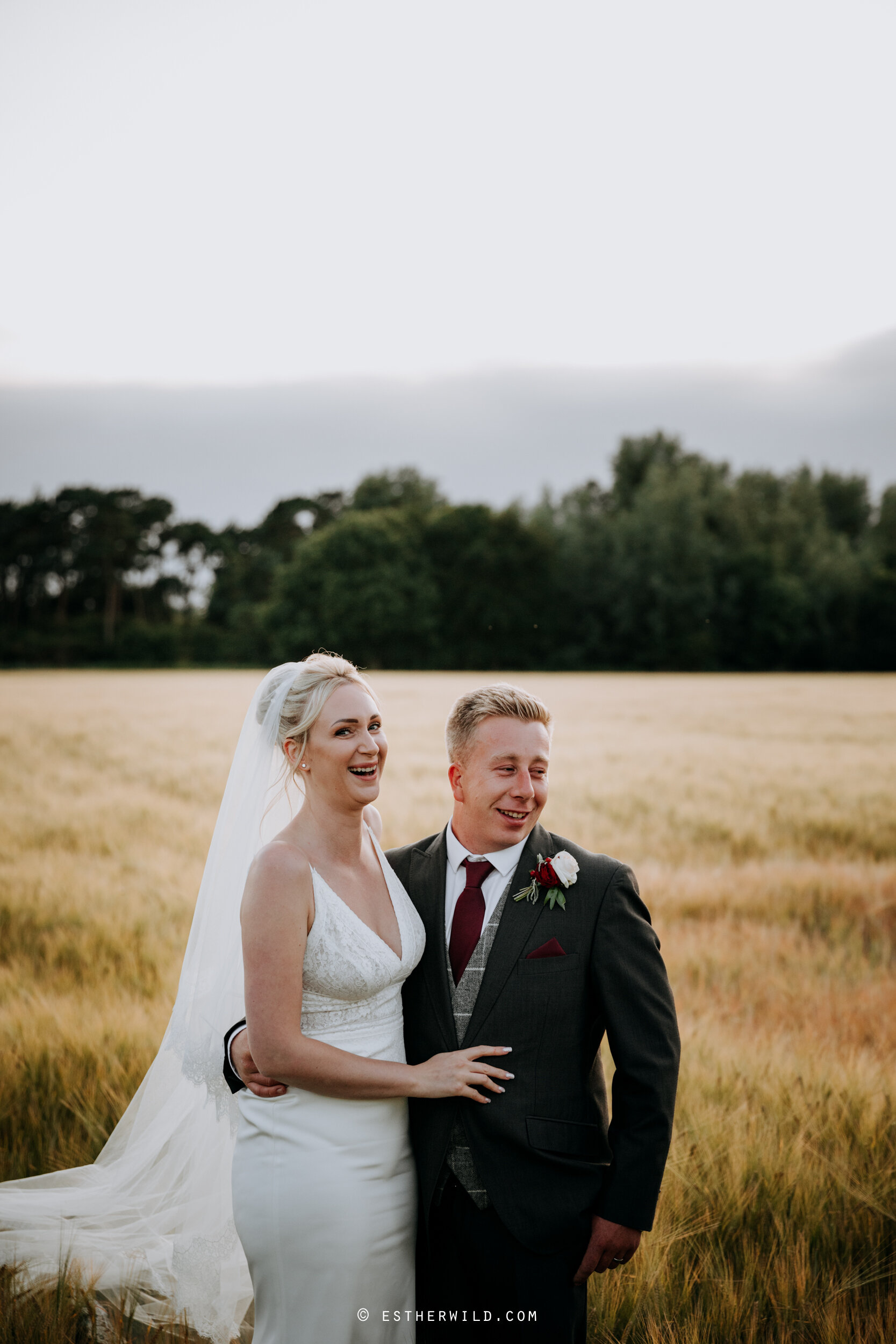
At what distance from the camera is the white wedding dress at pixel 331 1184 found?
8.54ft

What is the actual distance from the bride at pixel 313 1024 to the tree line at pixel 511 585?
38086 millimetres

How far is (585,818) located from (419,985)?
824 cm

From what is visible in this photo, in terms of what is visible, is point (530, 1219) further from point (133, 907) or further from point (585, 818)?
point (585, 818)

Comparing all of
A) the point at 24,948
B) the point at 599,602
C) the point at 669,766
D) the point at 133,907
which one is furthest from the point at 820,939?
the point at 599,602

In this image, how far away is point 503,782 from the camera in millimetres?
2740

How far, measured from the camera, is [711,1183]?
3.79 metres

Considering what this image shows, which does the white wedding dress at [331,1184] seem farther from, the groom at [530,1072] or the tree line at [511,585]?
the tree line at [511,585]

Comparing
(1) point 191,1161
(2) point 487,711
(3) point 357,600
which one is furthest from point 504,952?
(3) point 357,600

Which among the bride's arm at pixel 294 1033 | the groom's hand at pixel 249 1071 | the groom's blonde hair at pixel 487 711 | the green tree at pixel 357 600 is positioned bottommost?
the groom's hand at pixel 249 1071

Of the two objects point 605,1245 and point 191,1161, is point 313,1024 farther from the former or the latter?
Answer: point 191,1161

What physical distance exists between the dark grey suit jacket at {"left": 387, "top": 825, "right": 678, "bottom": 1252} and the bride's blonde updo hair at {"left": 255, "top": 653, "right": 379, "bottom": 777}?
30.7 inches

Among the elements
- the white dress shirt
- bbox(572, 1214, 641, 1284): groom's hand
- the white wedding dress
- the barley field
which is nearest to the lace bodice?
the white wedding dress

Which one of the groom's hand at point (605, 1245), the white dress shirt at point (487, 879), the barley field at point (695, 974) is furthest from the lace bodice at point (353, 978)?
the barley field at point (695, 974)

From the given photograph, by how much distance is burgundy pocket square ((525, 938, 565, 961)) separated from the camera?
2592mm
